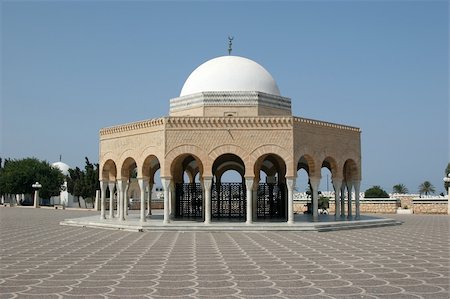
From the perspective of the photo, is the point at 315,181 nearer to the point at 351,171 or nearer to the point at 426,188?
the point at 351,171

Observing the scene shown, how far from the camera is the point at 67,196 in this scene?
2341 inches

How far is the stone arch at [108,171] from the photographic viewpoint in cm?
2226

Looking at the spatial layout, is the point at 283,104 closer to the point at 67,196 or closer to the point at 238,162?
the point at 238,162

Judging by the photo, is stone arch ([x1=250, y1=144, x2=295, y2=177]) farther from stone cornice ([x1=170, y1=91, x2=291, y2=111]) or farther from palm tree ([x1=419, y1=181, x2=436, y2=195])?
palm tree ([x1=419, y1=181, x2=436, y2=195])

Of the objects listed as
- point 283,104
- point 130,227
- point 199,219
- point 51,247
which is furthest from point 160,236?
point 283,104

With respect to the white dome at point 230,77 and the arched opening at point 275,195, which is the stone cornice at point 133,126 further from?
the arched opening at point 275,195

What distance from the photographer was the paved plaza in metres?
7.16

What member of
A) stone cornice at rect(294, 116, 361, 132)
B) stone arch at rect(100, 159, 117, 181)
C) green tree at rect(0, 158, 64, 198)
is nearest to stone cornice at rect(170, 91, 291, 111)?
stone cornice at rect(294, 116, 361, 132)

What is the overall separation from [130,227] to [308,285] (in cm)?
1146

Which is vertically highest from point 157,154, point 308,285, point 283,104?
point 283,104

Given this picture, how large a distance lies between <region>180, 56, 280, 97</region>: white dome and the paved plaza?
7.38 metres

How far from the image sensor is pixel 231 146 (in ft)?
60.4

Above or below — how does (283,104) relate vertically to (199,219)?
above

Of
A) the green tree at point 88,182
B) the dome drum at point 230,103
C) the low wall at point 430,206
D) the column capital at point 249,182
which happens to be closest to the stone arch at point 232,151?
the column capital at point 249,182
